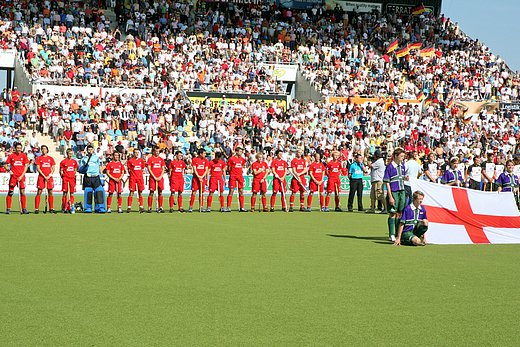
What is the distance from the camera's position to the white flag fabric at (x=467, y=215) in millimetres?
14625

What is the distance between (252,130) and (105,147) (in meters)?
7.72

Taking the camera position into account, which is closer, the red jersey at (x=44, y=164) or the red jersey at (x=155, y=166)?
the red jersey at (x=44, y=164)

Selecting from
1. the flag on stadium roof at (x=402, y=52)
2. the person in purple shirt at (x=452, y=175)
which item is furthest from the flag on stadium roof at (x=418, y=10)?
the person in purple shirt at (x=452, y=175)

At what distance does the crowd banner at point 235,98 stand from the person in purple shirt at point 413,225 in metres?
26.3

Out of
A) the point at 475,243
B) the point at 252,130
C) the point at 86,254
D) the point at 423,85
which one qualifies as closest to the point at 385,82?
the point at 423,85

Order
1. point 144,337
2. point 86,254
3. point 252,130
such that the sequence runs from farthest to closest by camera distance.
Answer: point 252,130 → point 86,254 → point 144,337

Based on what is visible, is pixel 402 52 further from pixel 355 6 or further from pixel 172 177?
pixel 172 177

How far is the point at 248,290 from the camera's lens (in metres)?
9.12

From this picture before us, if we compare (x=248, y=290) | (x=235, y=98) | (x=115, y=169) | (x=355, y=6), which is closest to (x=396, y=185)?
(x=248, y=290)

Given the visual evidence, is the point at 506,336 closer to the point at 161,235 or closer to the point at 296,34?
the point at 161,235

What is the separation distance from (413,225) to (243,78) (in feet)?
97.5

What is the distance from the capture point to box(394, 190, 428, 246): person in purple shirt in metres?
13.8

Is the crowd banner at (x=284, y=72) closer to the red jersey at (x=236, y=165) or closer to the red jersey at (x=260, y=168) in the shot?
the red jersey at (x=260, y=168)

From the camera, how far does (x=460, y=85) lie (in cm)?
4775
